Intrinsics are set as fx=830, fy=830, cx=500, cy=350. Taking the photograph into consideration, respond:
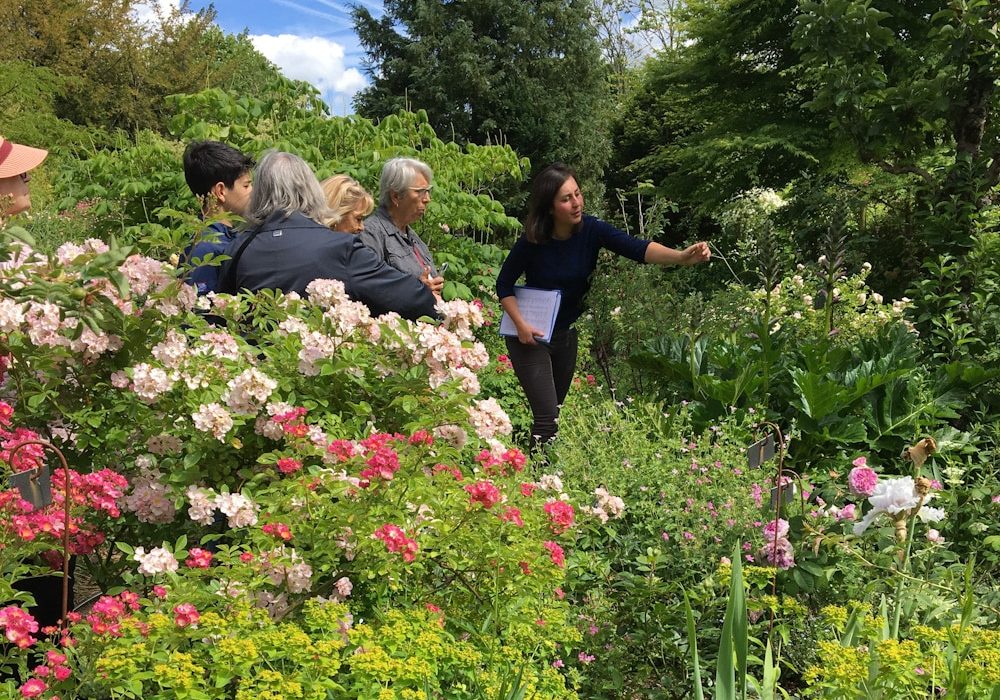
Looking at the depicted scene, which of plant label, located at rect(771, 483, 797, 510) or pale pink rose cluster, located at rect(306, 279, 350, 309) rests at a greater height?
pale pink rose cluster, located at rect(306, 279, 350, 309)

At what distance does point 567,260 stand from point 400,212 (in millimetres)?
788

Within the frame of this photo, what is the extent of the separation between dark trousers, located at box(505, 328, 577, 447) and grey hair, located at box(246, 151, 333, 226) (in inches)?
A: 53.7

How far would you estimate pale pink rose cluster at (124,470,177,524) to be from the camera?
2.12m

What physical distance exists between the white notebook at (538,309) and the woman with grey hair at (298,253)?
3.37 feet

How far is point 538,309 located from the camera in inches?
148

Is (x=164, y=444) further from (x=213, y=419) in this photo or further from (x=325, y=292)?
(x=325, y=292)

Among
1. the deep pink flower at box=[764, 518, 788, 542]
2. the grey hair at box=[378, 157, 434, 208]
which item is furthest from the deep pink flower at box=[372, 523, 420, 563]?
the grey hair at box=[378, 157, 434, 208]

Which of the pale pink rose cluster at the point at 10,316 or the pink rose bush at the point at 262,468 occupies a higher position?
the pale pink rose cluster at the point at 10,316

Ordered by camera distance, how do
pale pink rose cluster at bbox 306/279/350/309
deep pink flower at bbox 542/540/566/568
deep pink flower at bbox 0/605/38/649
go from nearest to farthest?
deep pink flower at bbox 0/605/38/649
deep pink flower at bbox 542/540/566/568
pale pink rose cluster at bbox 306/279/350/309

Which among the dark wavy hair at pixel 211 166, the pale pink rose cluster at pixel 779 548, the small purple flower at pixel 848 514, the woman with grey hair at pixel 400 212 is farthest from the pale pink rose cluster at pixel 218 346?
the small purple flower at pixel 848 514

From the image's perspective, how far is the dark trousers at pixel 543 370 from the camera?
3.83 m

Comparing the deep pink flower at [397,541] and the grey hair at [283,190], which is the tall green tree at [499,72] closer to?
the grey hair at [283,190]

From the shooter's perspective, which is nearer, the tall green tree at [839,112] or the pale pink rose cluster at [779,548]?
the pale pink rose cluster at [779,548]

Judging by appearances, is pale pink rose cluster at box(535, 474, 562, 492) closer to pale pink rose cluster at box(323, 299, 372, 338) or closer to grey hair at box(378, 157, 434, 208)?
pale pink rose cluster at box(323, 299, 372, 338)
